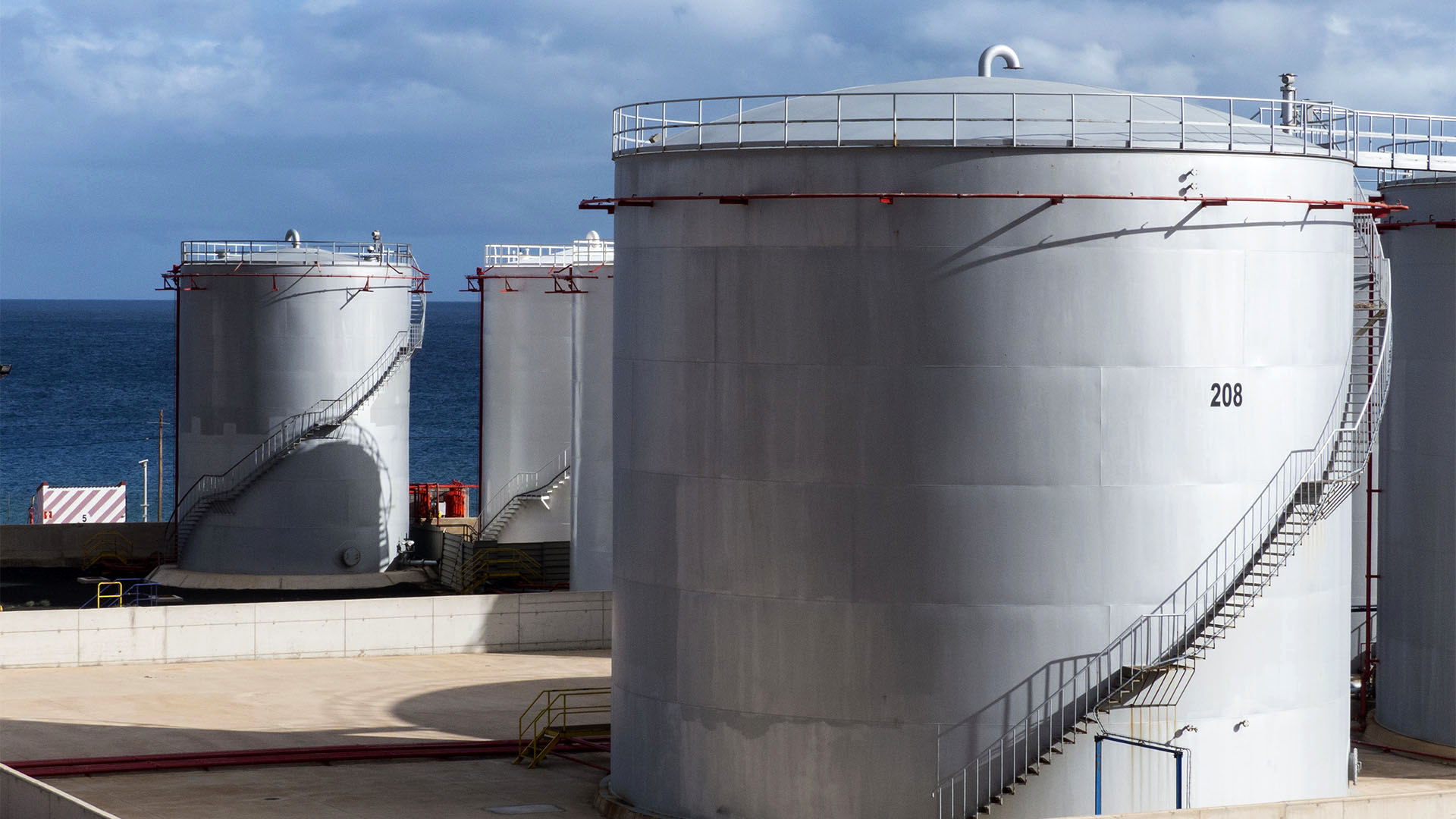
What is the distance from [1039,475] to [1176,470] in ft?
5.21

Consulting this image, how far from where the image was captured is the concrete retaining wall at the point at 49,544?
51.0 meters

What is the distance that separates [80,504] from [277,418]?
14254mm

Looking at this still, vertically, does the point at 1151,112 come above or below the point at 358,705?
above

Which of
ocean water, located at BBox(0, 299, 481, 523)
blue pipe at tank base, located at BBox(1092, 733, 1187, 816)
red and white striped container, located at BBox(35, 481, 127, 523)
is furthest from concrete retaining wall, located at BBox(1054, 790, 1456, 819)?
ocean water, located at BBox(0, 299, 481, 523)

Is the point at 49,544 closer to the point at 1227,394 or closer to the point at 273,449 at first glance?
the point at 273,449

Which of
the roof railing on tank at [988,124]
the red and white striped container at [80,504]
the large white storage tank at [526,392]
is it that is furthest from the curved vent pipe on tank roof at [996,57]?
the red and white striped container at [80,504]

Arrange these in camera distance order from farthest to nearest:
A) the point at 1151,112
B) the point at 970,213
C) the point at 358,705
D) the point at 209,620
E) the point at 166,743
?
the point at 209,620, the point at 358,705, the point at 166,743, the point at 1151,112, the point at 970,213

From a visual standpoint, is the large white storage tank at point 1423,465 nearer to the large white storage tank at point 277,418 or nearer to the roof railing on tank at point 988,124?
the roof railing on tank at point 988,124

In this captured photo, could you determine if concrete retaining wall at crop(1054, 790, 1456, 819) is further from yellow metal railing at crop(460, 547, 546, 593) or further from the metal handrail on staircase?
the metal handrail on staircase

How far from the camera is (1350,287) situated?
23188 millimetres

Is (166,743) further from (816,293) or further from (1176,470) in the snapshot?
(1176,470)

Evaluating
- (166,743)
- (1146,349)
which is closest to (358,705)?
(166,743)

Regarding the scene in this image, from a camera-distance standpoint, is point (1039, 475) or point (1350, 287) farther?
point (1350, 287)

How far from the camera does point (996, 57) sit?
25250 mm
